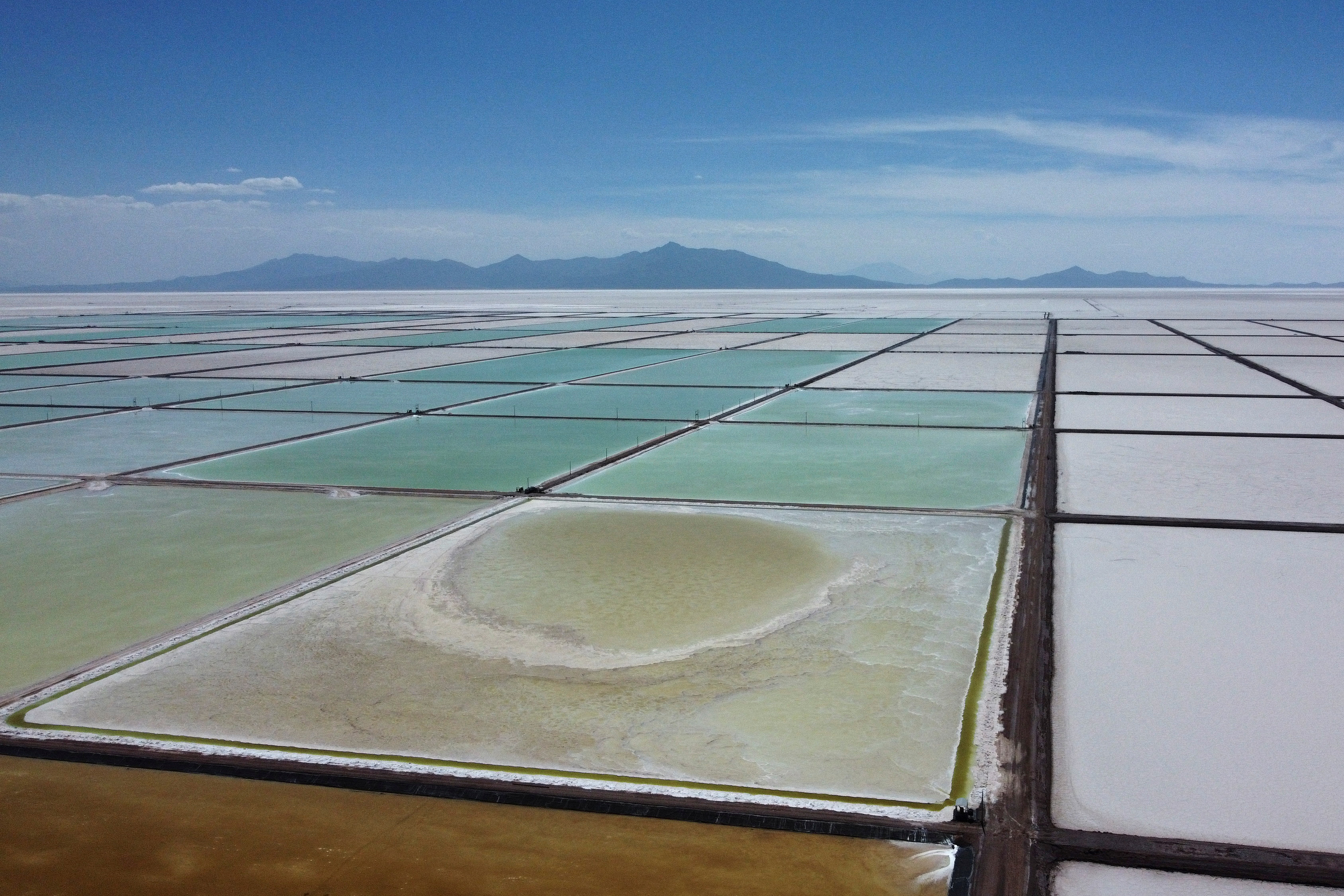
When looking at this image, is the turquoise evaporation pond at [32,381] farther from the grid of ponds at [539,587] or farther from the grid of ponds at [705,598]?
the grid of ponds at [705,598]

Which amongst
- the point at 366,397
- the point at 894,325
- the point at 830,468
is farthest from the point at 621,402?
the point at 894,325

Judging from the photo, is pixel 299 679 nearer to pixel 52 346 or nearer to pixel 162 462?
pixel 162 462

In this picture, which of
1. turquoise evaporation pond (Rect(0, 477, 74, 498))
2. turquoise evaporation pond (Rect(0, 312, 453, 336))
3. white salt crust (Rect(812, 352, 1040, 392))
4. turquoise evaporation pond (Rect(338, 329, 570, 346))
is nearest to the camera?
turquoise evaporation pond (Rect(0, 477, 74, 498))

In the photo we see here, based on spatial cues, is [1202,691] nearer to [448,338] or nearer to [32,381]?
[32,381]

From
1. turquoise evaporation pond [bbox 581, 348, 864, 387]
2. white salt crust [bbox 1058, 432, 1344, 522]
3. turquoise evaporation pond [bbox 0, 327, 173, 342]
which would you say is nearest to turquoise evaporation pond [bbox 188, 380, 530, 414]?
turquoise evaporation pond [bbox 581, 348, 864, 387]

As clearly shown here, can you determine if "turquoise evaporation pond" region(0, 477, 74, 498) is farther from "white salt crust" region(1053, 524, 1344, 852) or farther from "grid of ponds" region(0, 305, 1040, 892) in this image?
"white salt crust" region(1053, 524, 1344, 852)

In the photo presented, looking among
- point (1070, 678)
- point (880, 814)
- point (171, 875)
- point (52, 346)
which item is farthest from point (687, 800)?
point (52, 346)
